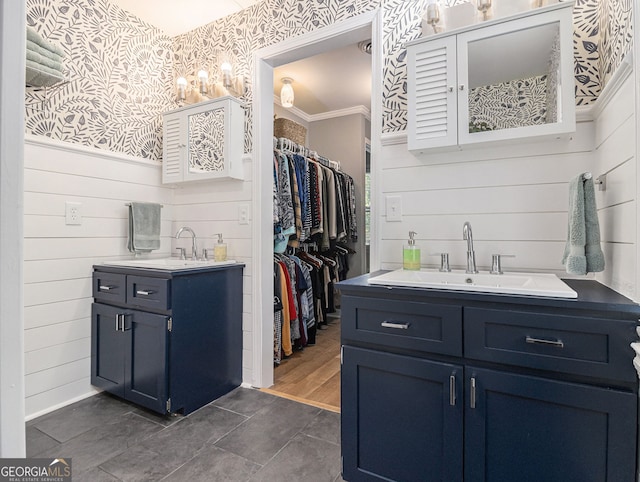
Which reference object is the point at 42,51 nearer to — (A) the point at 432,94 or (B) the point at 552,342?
(A) the point at 432,94

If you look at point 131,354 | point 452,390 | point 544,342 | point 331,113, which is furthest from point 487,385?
point 331,113

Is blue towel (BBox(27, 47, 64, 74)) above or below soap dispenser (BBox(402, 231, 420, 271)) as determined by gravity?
above

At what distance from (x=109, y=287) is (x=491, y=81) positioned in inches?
91.0

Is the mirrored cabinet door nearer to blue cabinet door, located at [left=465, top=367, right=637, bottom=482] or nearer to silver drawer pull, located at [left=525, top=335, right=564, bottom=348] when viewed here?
silver drawer pull, located at [left=525, top=335, right=564, bottom=348]

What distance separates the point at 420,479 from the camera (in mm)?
1167

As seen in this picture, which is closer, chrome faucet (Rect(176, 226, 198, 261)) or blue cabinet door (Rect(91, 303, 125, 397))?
blue cabinet door (Rect(91, 303, 125, 397))

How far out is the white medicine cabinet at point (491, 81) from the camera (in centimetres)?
135

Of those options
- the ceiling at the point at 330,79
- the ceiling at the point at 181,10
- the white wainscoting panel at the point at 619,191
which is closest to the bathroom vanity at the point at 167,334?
the ceiling at the point at 181,10

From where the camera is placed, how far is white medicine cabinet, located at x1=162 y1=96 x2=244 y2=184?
7.29 ft

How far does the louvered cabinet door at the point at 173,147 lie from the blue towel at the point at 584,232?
2.26 meters

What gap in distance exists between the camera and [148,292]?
1.82 meters

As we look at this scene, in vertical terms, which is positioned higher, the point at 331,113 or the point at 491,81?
the point at 331,113

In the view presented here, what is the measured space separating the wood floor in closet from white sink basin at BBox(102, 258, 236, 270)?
89cm

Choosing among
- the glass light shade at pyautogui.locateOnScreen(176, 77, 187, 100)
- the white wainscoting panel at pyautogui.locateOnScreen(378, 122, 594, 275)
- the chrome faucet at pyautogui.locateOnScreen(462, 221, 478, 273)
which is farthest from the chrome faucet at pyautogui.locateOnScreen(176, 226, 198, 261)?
the chrome faucet at pyautogui.locateOnScreen(462, 221, 478, 273)
